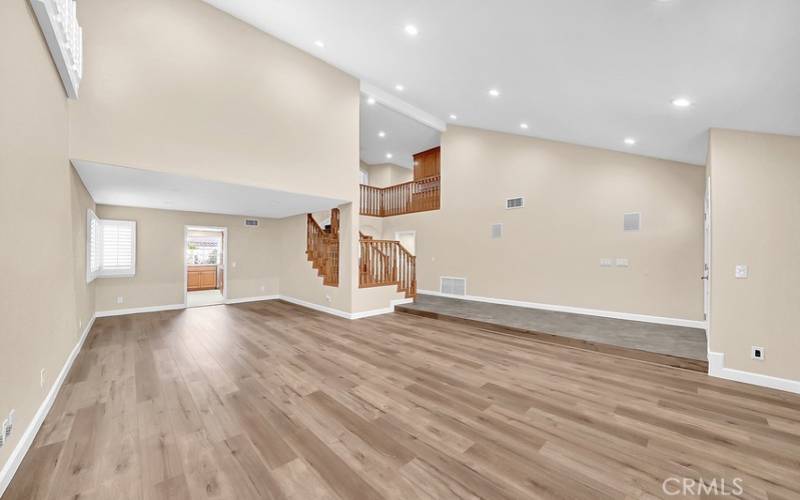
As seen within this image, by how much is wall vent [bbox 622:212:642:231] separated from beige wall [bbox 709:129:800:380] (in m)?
2.17

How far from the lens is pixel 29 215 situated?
2.14 m

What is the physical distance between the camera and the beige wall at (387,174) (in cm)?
1223

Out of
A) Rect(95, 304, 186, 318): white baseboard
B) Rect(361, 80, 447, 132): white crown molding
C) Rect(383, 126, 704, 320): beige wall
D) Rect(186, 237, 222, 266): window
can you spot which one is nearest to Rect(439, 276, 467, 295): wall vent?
Rect(383, 126, 704, 320): beige wall

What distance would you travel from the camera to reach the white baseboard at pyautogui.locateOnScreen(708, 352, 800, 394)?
9.94 ft

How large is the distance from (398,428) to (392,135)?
27.6 ft

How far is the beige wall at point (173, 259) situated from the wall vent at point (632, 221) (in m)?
8.34

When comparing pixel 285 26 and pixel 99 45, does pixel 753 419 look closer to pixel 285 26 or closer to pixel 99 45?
pixel 285 26

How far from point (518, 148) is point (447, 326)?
4421mm

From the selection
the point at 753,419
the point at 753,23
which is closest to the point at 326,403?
the point at 753,419

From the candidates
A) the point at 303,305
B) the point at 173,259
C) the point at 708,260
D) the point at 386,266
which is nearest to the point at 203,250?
the point at 173,259

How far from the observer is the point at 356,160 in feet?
20.4

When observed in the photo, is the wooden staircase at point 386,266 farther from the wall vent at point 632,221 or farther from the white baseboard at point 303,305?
the wall vent at point 632,221

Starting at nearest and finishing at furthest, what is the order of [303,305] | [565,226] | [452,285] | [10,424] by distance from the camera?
1. [10,424]
2. [565,226]
3. [303,305]
4. [452,285]

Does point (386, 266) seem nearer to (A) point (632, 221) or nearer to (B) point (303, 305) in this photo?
(B) point (303, 305)
